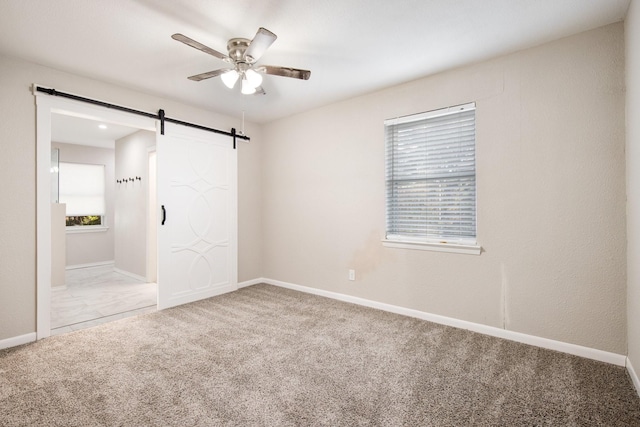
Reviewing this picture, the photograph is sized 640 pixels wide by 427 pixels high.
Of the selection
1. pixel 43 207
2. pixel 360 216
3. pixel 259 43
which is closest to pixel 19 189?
pixel 43 207

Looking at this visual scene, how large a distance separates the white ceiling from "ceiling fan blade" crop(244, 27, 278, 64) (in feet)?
0.85

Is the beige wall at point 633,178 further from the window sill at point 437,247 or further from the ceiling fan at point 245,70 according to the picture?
the ceiling fan at point 245,70

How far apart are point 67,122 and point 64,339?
3750mm

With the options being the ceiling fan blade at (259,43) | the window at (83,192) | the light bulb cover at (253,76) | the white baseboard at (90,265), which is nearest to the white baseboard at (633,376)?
the ceiling fan blade at (259,43)

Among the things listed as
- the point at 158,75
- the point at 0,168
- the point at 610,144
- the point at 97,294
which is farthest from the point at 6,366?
the point at 610,144

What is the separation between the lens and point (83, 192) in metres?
6.88

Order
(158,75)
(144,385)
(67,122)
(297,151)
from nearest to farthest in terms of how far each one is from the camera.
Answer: (144,385)
(158,75)
(297,151)
(67,122)

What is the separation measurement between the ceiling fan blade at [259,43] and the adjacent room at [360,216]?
0.7 inches

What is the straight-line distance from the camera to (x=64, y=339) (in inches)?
115

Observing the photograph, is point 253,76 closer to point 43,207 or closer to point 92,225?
point 43,207

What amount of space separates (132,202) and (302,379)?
4893 mm

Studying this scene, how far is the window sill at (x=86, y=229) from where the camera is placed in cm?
661

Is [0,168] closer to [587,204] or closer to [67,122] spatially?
[67,122]

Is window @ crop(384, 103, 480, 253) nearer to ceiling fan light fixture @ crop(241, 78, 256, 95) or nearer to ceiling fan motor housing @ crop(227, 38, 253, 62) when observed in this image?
ceiling fan light fixture @ crop(241, 78, 256, 95)
